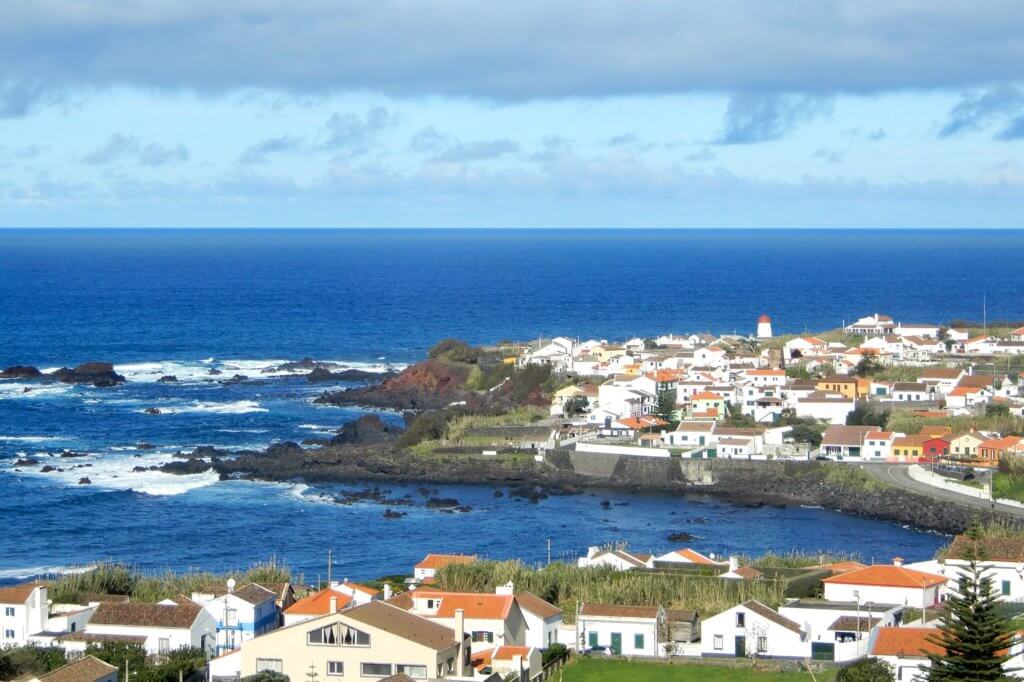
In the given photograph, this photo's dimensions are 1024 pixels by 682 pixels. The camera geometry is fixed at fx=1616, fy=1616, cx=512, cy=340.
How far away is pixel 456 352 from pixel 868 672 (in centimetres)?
6110

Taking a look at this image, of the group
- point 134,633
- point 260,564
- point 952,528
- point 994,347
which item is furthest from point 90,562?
point 994,347

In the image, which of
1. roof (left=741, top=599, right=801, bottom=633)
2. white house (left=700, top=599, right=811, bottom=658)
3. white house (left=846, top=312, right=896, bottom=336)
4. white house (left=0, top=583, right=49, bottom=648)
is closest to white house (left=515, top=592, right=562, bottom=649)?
white house (left=700, top=599, right=811, bottom=658)

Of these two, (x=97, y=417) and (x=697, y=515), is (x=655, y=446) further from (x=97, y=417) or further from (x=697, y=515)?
(x=97, y=417)

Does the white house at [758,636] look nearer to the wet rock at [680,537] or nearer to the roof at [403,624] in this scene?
the roof at [403,624]

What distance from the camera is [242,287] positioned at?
175375 mm

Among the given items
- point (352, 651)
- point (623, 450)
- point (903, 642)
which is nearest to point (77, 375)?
point (623, 450)

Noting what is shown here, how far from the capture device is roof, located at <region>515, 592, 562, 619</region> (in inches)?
1287

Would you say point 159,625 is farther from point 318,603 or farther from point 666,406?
point 666,406

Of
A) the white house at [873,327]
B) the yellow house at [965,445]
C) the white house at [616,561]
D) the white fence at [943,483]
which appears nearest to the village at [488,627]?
the white house at [616,561]

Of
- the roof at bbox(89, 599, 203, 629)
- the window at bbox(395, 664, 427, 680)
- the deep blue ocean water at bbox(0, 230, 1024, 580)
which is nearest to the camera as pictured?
the window at bbox(395, 664, 427, 680)

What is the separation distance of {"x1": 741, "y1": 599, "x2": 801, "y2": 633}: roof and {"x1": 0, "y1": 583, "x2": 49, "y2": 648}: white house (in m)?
14.5

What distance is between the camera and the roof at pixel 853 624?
32.1 metres

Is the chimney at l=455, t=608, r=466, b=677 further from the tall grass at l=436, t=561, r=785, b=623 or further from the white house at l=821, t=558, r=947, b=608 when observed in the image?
the white house at l=821, t=558, r=947, b=608

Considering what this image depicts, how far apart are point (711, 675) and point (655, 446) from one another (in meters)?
33.5
